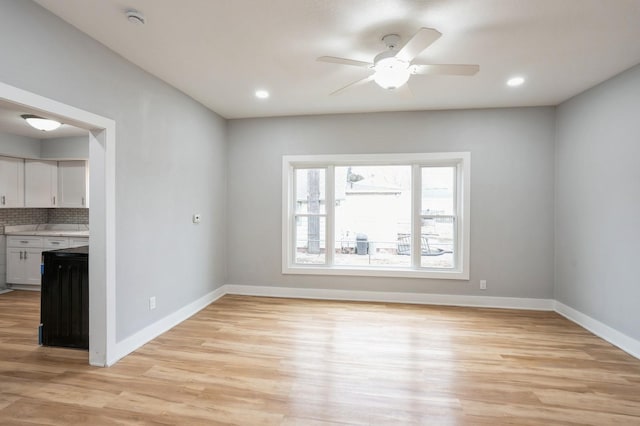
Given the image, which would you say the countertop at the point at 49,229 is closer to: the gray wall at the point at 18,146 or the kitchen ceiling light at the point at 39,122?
the gray wall at the point at 18,146

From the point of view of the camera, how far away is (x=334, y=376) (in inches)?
101

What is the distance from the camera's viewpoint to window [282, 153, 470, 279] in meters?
4.59

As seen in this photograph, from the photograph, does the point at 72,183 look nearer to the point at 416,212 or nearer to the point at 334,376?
the point at 334,376

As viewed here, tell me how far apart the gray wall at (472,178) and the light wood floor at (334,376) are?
78 centimetres

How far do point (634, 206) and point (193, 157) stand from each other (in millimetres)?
4788

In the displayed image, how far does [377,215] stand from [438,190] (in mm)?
955

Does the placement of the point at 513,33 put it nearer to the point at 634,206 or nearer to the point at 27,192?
the point at 634,206

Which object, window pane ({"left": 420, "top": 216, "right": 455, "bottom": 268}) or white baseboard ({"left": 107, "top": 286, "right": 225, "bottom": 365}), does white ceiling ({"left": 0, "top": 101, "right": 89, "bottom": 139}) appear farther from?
window pane ({"left": 420, "top": 216, "right": 455, "bottom": 268})

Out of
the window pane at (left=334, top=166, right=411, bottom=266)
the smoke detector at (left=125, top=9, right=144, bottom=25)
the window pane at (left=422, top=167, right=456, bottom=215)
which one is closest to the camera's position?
the smoke detector at (left=125, top=9, right=144, bottom=25)

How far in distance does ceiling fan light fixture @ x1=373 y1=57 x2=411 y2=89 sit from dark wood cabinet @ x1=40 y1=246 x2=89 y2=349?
3092mm

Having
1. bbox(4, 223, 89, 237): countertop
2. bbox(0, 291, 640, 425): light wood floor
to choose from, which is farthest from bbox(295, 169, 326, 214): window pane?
bbox(4, 223, 89, 237): countertop

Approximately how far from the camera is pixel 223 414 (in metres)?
2.10

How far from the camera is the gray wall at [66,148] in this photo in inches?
219

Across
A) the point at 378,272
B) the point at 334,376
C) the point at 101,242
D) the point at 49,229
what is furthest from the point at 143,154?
the point at 49,229
